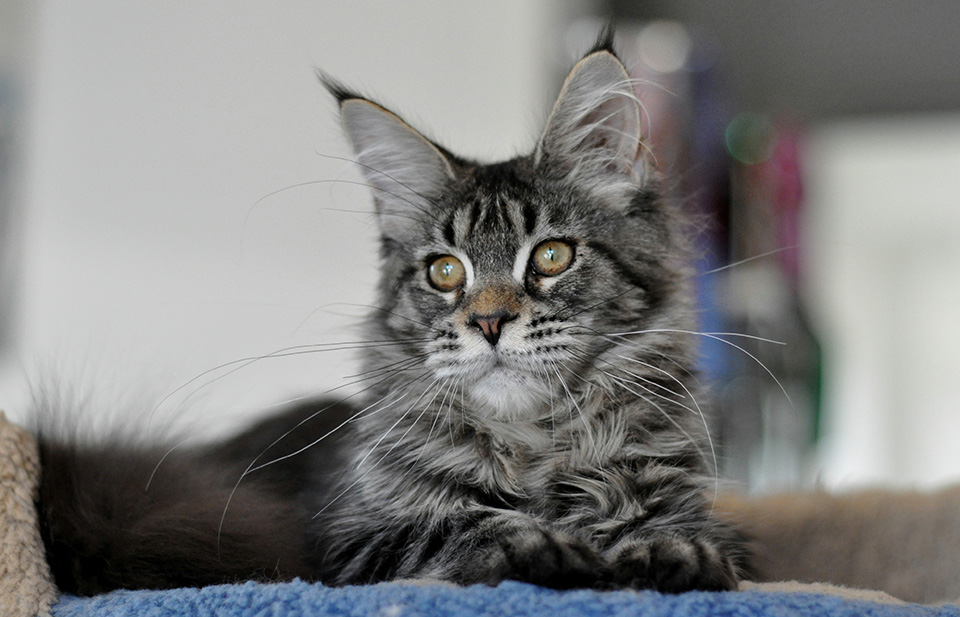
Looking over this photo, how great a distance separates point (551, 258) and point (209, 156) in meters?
2.32

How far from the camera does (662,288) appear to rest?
4.16ft

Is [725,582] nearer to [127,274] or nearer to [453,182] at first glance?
[453,182]

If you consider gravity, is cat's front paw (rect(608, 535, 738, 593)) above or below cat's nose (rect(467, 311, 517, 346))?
Result: below

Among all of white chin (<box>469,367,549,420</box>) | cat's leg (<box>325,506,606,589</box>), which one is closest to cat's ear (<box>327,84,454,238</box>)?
white chin (<box>469,367,549,420</box>)

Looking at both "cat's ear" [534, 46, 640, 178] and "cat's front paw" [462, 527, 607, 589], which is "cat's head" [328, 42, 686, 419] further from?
"cat's front paw" [462, 527, 607, 589]

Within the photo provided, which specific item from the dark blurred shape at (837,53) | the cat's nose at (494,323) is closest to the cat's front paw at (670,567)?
the cat's nose at (494,323)

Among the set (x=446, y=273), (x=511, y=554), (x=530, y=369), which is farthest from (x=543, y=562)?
(x=446, y=273)

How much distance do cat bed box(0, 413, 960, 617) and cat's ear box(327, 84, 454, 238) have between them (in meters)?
0.65

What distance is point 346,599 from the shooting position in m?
0.86

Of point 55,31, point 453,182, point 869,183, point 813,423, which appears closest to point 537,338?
point 453,182

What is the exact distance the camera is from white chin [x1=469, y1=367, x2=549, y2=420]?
3.64 ft

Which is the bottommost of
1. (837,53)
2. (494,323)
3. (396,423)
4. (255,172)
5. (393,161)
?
(396,423)

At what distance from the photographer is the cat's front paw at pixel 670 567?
90 cm

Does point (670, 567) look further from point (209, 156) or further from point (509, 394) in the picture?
point (209, 156)
